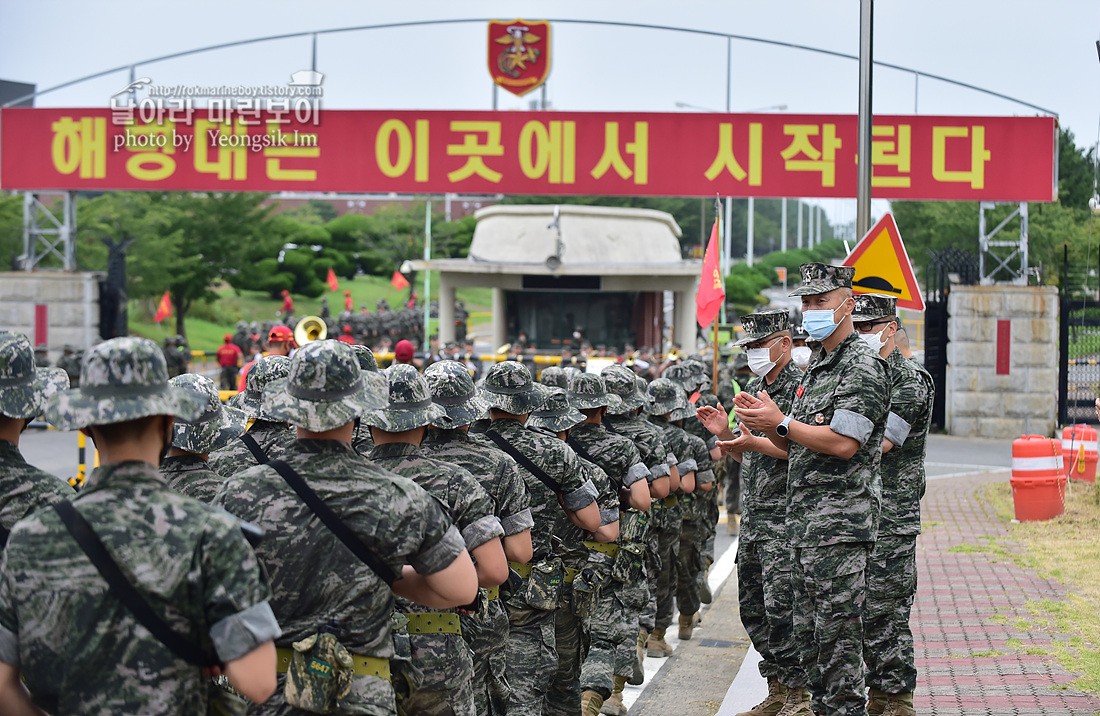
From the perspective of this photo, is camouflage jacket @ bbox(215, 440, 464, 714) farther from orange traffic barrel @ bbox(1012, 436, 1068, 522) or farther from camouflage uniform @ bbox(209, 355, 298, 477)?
orange traffic barrel @ bbox(1012, 436, 1068, 522)

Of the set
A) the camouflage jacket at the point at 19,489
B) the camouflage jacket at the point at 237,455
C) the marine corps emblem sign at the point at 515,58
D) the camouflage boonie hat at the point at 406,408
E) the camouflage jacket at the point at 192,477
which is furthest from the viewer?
the marine corps emblem sign at the point at 515,58

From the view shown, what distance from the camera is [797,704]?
649 centimetres

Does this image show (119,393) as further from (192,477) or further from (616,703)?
(616,703)

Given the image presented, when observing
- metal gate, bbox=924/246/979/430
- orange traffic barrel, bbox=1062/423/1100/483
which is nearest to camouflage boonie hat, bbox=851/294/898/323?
orange traffic barrel, bbox=1062/423/1100/483

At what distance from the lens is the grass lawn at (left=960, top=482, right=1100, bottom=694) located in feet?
24.7

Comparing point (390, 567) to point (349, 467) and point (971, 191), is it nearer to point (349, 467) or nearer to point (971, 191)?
point (349, 467)

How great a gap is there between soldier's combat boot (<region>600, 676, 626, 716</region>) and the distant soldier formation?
2 centimetres

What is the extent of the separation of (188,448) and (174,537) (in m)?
2.30

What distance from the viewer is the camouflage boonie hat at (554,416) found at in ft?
20.3

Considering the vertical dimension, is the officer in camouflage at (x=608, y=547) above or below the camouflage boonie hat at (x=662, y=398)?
below

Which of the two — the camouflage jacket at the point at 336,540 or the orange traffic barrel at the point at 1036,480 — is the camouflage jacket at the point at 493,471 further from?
the orange traffic barrel at the point at 1036,480

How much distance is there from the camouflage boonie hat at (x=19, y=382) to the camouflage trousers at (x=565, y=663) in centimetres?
287

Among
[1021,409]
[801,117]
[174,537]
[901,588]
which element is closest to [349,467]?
[174,537]

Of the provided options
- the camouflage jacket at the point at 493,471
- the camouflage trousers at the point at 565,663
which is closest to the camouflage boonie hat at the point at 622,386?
the camouflage trousers at the point at 565,663
